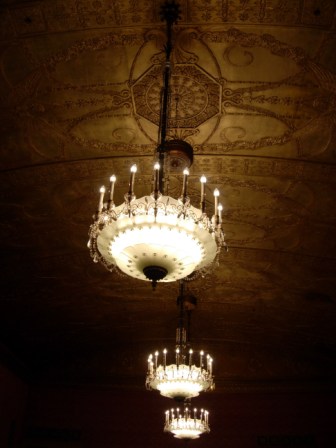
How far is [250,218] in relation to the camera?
8.24m

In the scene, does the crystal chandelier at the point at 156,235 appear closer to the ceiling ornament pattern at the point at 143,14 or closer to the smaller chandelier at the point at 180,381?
the ceiling ornament pattern at the point at 143,14

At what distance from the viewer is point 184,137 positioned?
634 centimetres

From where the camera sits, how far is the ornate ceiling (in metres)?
Answer: 5.03

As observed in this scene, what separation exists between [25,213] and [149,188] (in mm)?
2431

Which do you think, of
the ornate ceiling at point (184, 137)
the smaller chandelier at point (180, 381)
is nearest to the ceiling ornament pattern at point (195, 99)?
the ornate ceiling at point (184, 137)

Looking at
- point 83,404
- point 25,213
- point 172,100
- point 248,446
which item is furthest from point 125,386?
point 172,100

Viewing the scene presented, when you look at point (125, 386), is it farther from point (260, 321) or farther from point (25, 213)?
point (25, 213)

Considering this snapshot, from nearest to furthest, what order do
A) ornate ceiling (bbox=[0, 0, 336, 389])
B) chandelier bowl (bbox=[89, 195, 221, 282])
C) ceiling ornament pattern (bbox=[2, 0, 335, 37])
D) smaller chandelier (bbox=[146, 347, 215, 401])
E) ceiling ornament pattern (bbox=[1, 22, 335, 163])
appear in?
chandelier bowl (bbox=[89, 195, 221, 282]) < ceiling ornament pattern (bbox=[2, 0, 335, 37]) < ornate ceiling (bbox=[0, 0, 336, 389]) < ceiling ornament pattern (bbox=[1, 22, 335, 163]) < smaller chandelier (bbox=[146, 347, 215, 401])

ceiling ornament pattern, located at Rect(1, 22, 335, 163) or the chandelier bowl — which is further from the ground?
ceiling ornament pattern, located at Rect(1, 22, 335, 163)

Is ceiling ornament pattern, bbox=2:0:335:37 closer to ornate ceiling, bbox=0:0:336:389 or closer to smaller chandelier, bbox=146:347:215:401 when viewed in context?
ornate ceiling, bbox=0:0:336:389

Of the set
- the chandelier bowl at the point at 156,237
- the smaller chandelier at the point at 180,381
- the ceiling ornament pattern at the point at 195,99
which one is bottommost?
the chandelier bowl at the point at 156,237

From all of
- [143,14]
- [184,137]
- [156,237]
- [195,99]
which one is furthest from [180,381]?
[143,14]

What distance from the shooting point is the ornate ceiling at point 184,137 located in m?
5.03

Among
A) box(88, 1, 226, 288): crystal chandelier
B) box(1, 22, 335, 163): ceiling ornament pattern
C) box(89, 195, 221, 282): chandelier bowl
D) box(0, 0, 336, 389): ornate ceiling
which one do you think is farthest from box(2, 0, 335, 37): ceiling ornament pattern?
box(89, 195, 221, 282): chandelier bowl
